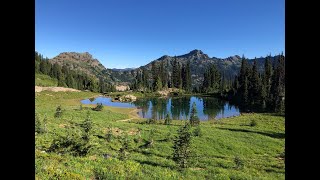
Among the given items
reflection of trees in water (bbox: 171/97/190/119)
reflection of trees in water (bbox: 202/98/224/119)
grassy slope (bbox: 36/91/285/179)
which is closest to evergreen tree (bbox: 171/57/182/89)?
reflection of trees in water (bbox: 202/98/224/119)

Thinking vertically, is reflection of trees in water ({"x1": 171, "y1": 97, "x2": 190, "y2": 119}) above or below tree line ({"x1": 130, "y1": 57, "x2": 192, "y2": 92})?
below

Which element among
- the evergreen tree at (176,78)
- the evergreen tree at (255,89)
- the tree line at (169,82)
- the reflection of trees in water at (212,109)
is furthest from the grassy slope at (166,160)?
the evergreen tree at (176,78)

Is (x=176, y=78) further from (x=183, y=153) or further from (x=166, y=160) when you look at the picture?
(x=183, y=153)

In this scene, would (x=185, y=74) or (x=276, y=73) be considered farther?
(x=185, y=74)

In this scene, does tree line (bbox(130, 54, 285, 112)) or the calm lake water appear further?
tree line (bbox(130, 54, 285, 112))

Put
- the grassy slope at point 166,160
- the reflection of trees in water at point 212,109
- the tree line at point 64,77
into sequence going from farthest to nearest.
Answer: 1. the tree line at point 64,77
2. the reflection of trees in water at point 212,109
3. the grassy slope at point 166,160

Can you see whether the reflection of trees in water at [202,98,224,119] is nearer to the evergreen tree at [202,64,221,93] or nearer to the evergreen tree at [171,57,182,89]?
the evergreen tree at [202,64,221,93]

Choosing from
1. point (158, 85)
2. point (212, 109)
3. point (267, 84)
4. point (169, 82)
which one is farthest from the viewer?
point (169, 82)

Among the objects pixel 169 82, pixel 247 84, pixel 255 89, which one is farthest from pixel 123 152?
pixel 169 82

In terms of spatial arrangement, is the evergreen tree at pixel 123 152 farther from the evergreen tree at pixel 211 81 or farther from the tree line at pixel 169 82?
the evergreen tree at pixel 211 81
